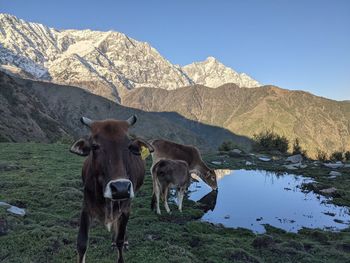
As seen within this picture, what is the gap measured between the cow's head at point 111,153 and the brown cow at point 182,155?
11956 millimetres

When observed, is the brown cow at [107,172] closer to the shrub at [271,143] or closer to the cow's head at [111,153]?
the cow's head at [111,153]

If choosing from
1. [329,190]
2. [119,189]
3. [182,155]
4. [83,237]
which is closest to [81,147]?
[119,189]

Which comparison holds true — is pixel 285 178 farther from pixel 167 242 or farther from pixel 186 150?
pixel 167 242

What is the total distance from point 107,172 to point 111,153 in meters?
0.42

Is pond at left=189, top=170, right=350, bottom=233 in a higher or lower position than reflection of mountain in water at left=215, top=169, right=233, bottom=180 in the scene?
lower

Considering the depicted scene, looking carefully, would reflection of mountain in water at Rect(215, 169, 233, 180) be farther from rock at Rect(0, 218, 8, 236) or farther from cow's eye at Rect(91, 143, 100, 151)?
Answer: cow's eye at Rect(91, 143, 100, 151)

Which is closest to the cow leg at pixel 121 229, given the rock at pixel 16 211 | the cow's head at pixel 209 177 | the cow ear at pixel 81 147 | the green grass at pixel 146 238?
the green grass at pixel 146 238

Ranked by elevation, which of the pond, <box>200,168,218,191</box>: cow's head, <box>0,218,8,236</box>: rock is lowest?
the pond

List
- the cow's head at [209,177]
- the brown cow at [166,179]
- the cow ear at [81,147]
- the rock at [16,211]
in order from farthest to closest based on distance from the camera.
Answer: the cow's head at [209,177] → the brown cow at [166,179] → the rock at [16,211] → the cow ear at [81,147]

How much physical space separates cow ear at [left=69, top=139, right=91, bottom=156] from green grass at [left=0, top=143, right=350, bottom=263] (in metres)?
4.03

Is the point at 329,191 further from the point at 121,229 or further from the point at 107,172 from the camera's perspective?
the point at 107,172

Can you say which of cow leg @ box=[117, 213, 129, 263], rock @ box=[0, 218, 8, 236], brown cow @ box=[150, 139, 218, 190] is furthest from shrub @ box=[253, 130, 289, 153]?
cow leg @ box=[117, 213, 129, 263]

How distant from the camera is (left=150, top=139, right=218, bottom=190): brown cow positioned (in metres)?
21.8

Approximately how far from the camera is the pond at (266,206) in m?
18.7
